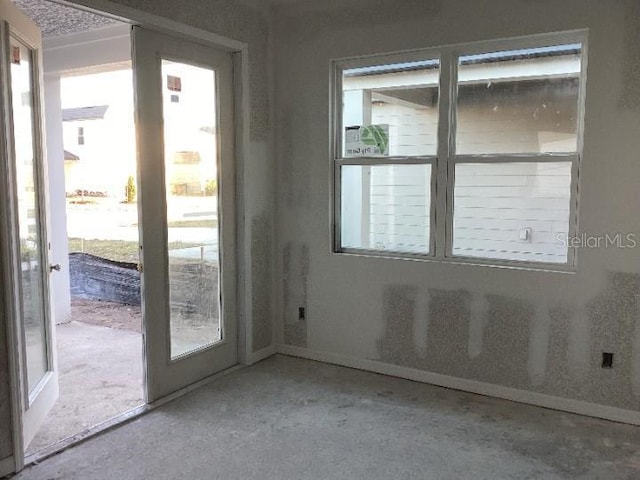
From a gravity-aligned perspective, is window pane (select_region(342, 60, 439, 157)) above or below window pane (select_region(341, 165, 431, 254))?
above

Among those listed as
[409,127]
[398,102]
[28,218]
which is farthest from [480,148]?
[28,218]

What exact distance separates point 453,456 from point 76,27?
14.5 feet

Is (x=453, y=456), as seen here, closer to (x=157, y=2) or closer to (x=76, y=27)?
(x=157, y=2)

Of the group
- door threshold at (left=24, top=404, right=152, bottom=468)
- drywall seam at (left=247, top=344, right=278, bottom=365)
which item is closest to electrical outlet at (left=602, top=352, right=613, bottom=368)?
drywall seam at (left=247, top=344, right=278, bottom=365)

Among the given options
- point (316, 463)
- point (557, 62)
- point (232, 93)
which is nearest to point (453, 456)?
point (316, 463)

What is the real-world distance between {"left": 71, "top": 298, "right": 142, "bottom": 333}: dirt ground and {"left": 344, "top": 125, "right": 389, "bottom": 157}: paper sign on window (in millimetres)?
2554

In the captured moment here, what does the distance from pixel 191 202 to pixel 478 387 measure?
227 centimetres

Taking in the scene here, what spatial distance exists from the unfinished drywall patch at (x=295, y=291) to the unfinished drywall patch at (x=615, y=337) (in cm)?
201

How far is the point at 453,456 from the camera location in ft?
9.06

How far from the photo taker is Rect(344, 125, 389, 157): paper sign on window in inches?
153

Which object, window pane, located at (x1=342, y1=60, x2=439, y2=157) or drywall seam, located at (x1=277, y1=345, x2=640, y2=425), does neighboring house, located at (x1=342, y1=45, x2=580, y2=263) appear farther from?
drywall seam, located at (x1=277, y1=345, x2=640, y2=425)

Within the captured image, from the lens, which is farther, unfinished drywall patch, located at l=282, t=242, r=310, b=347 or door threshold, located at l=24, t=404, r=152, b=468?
unfinished drywall patch, located at l=282, t=242, r=310, b=347

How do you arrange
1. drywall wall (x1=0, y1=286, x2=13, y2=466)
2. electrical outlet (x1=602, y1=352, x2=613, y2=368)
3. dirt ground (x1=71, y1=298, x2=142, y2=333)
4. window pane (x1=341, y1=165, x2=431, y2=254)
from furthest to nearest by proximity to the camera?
dirt ground (x1=71, y1=298, x2=142, y2=333) → window pane (x1=341, y1=165, x2=431, y2=254) → electrical outlet (x1=602, y1=352, x2=613, y2=368) → drywall wall (x1=0, y1=286, x2=13, y2=466)

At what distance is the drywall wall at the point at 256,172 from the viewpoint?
384 centimetres
